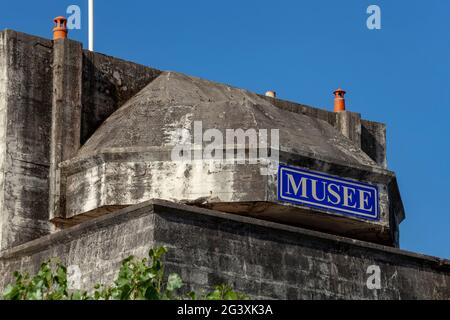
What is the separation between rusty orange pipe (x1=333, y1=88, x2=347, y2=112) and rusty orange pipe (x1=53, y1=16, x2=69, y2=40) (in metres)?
5.57

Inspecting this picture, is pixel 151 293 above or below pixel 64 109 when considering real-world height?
below

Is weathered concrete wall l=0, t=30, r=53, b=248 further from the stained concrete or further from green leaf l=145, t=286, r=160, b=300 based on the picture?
green leaf l=145, t=286, r=160, b=300

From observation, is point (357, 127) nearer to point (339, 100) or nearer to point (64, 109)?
point (339, 100)

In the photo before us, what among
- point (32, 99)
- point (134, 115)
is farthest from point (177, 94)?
point (32, 99)

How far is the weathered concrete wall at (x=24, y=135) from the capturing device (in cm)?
2139

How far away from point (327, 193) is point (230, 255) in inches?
90.4

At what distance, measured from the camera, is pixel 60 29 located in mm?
22562

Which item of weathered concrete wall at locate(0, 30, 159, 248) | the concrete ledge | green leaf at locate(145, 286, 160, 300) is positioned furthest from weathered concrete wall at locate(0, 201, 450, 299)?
green leaf at locate(145, 286, 160, 300)

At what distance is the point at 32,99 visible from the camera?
Result: 22016mm

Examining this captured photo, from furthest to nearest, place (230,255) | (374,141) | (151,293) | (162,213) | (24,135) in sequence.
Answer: (374,141), (24,135), (230,255), (162,213), (151,293)

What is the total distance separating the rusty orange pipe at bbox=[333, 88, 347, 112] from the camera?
2559cm

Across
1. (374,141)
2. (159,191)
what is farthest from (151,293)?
(374,141)

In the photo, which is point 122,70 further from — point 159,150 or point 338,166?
point 338,166

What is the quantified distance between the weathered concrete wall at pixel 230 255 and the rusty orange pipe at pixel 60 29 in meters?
3.46
